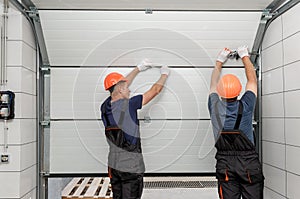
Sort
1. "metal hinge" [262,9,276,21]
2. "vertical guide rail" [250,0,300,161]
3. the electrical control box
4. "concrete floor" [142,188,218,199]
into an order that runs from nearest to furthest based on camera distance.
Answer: the electrical control box < "vertical guide rail" [250,0,300,161] < "metal hinge" [262,9,276,21] < "concrete floor" [142,188,218,199]

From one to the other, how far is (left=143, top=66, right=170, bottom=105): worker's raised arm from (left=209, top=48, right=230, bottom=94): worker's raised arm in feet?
1.22

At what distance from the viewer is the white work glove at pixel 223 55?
2959 millimetres

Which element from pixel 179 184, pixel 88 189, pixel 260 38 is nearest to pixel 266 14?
pixel 260 38

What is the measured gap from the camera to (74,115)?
3074mm

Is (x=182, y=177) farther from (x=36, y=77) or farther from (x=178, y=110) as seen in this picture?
(x=36, y=77)

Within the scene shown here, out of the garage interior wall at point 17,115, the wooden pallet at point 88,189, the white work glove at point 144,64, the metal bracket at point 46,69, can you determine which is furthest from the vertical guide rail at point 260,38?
the garage interior wall at point 17,115

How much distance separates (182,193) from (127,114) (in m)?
0.94

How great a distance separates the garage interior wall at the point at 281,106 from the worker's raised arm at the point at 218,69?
357 millimetres

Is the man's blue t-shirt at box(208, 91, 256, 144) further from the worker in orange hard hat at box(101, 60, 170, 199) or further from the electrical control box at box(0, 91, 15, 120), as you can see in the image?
the electrical control box at box(0, 91, 15, 120)

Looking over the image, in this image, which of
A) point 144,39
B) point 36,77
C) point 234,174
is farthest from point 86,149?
point 234,174

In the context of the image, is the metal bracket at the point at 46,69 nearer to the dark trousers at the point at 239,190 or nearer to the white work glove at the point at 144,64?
the white work glove at the point at 144,64

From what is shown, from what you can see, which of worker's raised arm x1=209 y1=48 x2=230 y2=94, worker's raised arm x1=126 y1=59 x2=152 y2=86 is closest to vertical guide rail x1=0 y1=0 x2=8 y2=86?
worker's raised arm x1=126 y1=59 x2=152 y2=86

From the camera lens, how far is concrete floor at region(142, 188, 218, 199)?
10.5 feet

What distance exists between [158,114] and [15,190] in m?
1.24
